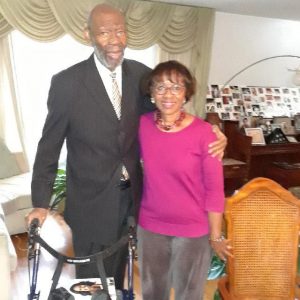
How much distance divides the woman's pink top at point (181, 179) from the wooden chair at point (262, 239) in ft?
0.82

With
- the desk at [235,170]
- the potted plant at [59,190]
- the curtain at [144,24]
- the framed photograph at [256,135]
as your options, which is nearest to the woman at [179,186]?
the potted plant at [59,190]

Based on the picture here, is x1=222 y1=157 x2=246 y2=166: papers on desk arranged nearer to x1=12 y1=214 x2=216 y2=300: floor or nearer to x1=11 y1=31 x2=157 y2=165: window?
x1=12 y1=214 x2=216 y2=300: floor

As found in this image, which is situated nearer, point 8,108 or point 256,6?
point 8,108

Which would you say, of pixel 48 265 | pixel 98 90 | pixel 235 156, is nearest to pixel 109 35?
pixel 98 90

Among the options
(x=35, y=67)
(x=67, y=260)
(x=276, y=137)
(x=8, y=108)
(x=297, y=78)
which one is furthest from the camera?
(x=297, y=78)

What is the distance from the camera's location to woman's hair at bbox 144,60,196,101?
1.38 metres

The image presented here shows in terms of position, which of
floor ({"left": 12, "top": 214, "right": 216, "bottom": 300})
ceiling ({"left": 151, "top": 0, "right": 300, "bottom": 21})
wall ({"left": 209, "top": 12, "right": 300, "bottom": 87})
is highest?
ceiling ({"left": 151, "top": 0, "right": 300, "bottom": 21})

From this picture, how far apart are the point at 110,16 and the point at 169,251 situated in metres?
0.86

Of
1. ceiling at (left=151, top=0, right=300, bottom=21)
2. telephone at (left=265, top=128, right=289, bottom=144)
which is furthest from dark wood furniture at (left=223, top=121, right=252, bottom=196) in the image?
ceiling at (left=151, top=0, right=300, bottom=21)

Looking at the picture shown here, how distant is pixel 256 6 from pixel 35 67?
2.42 meters

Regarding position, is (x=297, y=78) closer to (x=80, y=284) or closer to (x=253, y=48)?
(x=253, y=48)

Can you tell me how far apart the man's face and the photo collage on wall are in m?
3.30

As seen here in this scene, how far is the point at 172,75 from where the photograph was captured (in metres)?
1.37

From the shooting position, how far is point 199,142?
1345 millimetres
